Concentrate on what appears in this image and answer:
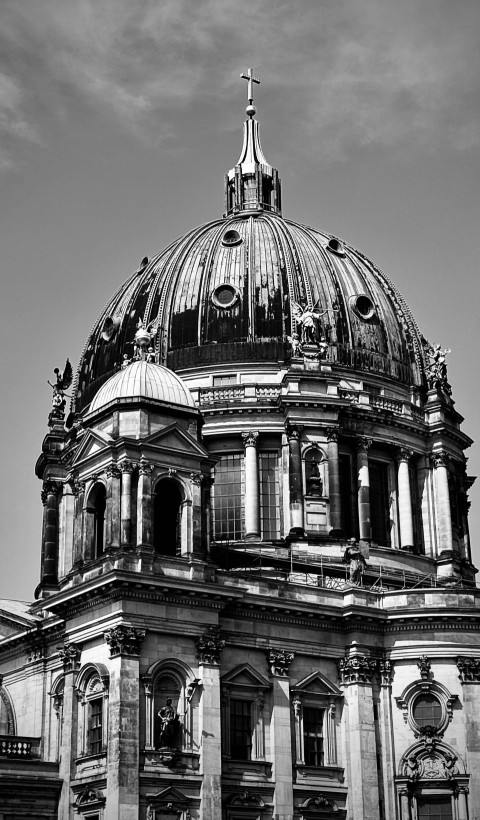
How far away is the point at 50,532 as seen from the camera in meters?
71.6

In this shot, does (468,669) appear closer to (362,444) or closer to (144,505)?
(362,444)

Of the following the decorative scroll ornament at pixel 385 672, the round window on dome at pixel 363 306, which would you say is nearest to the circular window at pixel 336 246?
the round window on dome at pixel 363 306

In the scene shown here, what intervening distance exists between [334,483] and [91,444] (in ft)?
47.5

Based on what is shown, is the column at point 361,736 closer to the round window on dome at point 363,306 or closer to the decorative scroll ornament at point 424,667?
the decorative scroll ornament at point 424,667

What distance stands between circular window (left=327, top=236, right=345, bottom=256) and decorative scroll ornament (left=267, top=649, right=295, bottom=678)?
27834 mm

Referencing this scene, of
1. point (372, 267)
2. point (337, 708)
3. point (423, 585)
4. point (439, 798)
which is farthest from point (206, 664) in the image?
point (372, 267)

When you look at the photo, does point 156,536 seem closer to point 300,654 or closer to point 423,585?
point 300,654

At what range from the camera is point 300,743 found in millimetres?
55500

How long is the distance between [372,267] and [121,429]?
A: 27.4m

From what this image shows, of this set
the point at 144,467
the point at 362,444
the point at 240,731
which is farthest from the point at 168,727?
the point at 362,444

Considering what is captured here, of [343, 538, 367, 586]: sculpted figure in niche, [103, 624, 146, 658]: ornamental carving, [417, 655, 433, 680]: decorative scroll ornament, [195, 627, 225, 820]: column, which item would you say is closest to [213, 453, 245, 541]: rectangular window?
[343, 538, 367, 586]: sculpted figure in niche

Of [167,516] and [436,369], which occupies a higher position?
[436,369]

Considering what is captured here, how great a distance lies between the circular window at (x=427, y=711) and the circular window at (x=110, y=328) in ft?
91.9

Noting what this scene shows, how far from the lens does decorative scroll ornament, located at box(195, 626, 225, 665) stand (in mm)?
52844
